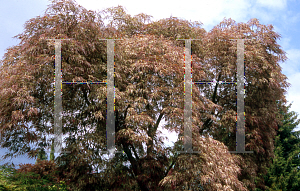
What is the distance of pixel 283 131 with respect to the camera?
11.6m

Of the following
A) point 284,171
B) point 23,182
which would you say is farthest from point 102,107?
point 284,171

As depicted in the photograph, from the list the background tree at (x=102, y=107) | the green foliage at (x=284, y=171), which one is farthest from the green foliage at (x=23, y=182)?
the green foliage at (x=284, y=171)

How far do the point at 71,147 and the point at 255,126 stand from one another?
6.10 metres

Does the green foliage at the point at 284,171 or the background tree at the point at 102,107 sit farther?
the green foliage at the point at 284,171

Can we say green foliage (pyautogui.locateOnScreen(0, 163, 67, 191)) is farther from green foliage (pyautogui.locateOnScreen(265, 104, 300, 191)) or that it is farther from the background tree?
green foliage (pyautogui.locateOnScreen(265, 104, 300, 191))

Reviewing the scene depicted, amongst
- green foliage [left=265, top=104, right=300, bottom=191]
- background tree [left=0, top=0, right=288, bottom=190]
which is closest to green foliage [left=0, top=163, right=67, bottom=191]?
background tree [left=0, top=0, right=288, bottom=190]

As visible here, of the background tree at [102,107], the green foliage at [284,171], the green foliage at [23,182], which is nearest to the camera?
the green foliage at [23,182]

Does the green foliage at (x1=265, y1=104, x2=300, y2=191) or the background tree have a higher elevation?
the background tree

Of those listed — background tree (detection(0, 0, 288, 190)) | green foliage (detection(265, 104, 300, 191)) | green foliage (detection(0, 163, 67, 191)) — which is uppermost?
background tree (detection(0, 0, 288, 190))

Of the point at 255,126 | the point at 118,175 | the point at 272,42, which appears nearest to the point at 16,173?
the point at 118,175

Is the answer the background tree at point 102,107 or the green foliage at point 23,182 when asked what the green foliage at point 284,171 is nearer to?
the background tree at point 102,107

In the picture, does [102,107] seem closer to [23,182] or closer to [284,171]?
[23,182]

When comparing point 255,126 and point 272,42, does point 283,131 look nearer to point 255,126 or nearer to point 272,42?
point 255,126

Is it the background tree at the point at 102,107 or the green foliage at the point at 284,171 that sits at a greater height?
the background tree at the point at 102,107
